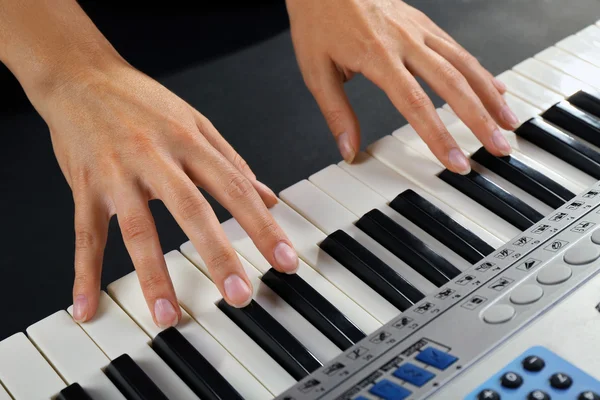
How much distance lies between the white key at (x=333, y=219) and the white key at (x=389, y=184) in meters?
0.03

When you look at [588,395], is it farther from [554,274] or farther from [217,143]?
[217,143]

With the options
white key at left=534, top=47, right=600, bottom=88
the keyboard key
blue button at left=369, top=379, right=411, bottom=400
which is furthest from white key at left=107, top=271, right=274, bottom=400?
white key at left=534, top=47, right=600, bottom=88

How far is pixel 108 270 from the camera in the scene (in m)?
1.18

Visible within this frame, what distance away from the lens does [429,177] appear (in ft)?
3.08

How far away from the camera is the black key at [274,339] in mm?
732

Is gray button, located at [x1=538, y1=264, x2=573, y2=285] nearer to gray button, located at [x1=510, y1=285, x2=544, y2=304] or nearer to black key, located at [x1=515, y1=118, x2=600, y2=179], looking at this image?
gray button, located at [x1=510, y1=285, x2=544, y2=304]

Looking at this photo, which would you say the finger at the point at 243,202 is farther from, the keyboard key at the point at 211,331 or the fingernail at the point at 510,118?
the fingernail at the point at 510,118

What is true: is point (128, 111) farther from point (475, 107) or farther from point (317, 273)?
point (475, 107)

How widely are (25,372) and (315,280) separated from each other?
30 cm

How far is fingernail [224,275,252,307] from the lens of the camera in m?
0.78

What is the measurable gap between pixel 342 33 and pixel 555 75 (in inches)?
11.9

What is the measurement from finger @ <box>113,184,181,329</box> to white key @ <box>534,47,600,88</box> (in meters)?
0.61

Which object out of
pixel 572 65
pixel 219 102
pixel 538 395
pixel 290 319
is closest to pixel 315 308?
pixel 290 319

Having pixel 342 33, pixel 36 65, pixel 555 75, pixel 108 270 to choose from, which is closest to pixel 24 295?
pixel 108 270
